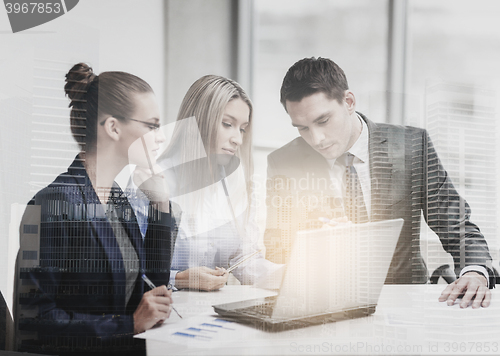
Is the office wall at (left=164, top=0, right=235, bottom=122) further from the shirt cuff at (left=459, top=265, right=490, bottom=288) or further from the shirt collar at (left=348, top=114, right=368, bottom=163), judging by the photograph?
the shirt cuff at (left=459, top=265, right=490, bottom=288)

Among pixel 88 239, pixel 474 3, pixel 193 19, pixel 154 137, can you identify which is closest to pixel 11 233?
pixel 88 239

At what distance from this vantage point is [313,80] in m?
1.50

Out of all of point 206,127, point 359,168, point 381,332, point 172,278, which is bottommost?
point 381,332

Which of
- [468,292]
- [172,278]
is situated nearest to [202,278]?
[172,278]

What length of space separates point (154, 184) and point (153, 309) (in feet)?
1.34

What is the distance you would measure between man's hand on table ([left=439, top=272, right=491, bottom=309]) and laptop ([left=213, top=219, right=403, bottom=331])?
27cm

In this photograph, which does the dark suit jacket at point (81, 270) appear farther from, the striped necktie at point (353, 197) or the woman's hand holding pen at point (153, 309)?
the striped necktie at point (353, 197)

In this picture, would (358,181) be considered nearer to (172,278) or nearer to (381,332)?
(381,332)

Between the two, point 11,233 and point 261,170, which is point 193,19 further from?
point 11,233

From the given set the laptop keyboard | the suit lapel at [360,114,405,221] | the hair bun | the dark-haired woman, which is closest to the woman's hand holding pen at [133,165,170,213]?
the dark-haired woman

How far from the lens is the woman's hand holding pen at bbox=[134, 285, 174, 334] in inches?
50.6

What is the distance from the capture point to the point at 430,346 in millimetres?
1249

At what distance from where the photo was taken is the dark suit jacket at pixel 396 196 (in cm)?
143

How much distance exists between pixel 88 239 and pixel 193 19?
856 mm
